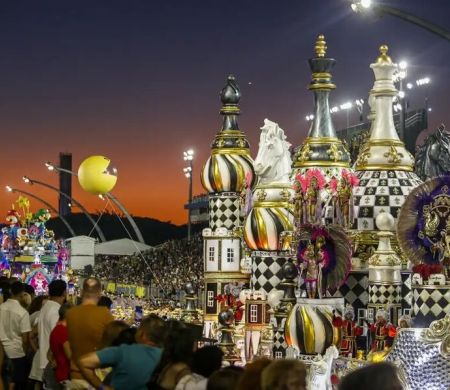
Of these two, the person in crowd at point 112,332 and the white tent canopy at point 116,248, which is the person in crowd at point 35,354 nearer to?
the person in crowd at point 112,332

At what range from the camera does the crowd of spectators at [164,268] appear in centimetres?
4291

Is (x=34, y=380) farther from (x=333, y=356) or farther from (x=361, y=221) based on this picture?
(x=361, y=221)

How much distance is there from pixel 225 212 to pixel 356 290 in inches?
238

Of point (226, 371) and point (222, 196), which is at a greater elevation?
point (222, 196)

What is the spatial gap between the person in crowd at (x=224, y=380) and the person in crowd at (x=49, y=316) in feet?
19.6

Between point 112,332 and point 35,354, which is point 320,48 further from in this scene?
point 112,332

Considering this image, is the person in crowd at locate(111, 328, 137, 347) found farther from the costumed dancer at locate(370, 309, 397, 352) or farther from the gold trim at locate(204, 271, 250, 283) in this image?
the gold trim at locate(204, 271, 250, 283)

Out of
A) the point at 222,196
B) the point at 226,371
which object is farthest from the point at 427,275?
the point at 222,196

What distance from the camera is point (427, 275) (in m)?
14.8

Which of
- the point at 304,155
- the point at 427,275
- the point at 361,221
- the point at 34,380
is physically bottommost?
the point at 34,380

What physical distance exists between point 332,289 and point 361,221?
220 cm

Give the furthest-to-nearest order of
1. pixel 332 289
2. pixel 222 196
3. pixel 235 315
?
pixel 222 196, pixel 235 315, pixel 332 289

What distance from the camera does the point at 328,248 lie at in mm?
17344

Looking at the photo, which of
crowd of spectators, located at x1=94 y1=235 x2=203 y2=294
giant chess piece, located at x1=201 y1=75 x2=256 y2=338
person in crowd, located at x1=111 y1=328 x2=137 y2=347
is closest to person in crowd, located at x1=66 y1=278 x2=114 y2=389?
person in crowd, located at x1=111 y1=328 x2=137 y2=347
